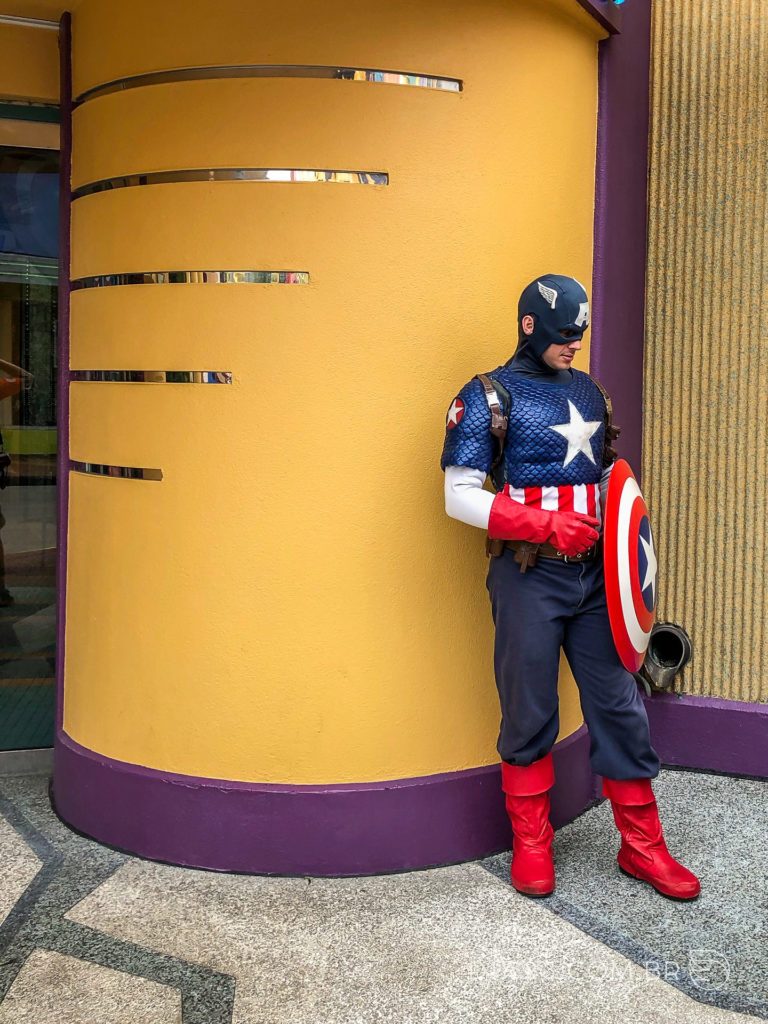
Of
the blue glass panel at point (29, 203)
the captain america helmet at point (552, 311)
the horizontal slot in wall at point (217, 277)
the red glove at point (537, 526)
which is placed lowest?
the red glove at point (537, 526)

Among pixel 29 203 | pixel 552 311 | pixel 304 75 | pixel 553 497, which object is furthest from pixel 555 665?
pixel 29 203

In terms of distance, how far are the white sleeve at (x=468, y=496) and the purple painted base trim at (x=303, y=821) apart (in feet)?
2.78

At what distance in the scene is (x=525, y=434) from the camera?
3.03 m

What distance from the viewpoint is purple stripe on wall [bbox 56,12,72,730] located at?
140 inches

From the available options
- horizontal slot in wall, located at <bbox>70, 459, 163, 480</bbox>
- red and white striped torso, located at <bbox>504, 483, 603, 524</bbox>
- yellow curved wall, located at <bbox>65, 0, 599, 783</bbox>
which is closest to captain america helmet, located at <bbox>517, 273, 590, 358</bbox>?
yellow curved wall, located at <bbox>65, 0, 599, 783</bbox>

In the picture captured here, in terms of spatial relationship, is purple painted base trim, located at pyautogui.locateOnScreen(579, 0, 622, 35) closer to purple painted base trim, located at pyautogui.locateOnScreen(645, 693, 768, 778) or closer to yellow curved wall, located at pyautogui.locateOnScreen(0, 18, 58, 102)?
yellow curved wall, located at pyautogui.locateOnScreen(0, 18, 58, 102)

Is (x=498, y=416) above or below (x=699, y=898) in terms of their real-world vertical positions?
above

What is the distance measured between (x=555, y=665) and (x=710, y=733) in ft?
3.84

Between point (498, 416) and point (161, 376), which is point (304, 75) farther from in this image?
point (498, 416)

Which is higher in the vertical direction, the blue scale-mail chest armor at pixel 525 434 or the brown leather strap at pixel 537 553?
the blue scale-mail chest armor at pixel 525 434

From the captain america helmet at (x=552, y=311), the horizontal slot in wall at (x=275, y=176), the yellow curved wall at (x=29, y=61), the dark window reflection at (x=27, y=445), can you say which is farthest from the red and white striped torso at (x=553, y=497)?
the yellow curved wall at (x=29, y=61)

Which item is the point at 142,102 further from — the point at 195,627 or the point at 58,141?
the point at 195,627

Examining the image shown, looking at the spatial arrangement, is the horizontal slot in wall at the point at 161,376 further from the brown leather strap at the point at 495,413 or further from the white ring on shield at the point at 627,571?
the white ring on shield at the point at 627,571

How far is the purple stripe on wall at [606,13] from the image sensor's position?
3.39m
